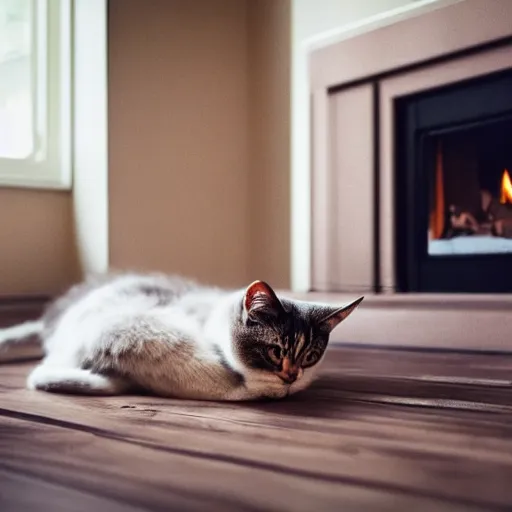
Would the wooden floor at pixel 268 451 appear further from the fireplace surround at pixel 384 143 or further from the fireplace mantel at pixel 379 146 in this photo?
the fireplace surround at pixel 384 143

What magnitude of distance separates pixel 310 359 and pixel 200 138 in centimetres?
145

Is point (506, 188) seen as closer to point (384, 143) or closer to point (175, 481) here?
point (384, 143)

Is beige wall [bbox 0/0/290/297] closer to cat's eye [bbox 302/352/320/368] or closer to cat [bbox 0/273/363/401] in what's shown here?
cat [bbox 0/273/363/401]

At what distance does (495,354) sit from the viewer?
1.71 metres

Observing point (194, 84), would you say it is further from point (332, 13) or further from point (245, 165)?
point (332, 13)

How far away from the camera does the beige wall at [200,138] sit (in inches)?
91.3

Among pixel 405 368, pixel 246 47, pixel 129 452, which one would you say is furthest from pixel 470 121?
pixel 129 452

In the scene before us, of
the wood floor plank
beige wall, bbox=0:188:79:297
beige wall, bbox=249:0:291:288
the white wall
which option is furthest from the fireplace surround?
the wood floor plank

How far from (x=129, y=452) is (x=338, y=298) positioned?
1.22m

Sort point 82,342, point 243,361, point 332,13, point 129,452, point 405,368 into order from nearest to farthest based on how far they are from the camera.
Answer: point 129,452
point 243,361
point 82,342
point 405,368
point 332,13

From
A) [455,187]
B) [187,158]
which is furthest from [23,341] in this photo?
[455,187]

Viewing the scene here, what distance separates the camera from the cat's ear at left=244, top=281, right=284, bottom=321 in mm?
1104

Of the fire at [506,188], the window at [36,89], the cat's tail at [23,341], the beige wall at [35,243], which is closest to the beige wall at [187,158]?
the beige wall at [35,243]

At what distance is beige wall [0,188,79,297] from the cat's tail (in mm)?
397
